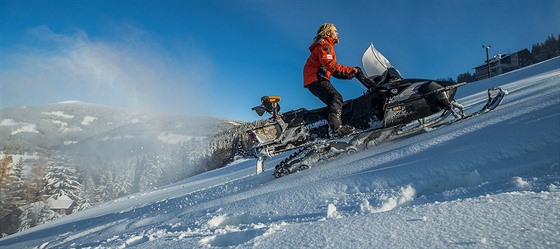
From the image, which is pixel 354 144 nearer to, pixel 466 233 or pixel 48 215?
pixel 466 233

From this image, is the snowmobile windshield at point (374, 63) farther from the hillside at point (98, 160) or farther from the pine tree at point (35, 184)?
the pine tree at point (35, 184)

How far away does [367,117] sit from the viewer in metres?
5.82

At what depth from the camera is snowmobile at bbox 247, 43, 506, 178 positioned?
5473 millimetres

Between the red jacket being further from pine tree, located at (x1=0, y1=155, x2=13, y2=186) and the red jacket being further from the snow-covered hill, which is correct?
the snow-covered hill

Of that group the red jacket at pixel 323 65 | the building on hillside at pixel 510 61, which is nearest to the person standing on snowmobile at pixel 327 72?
the red jacket at pixel 323 65

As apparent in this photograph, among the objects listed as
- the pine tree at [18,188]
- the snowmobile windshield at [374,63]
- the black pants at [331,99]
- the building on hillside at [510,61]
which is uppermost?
the building on hillside at [510,61]

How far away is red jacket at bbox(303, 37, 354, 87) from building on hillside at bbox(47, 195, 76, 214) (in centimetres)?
4080

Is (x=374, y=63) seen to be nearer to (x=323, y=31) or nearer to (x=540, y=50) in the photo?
(x=323, y=31)

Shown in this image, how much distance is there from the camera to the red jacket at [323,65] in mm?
5473

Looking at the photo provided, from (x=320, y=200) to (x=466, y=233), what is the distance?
5.24 ft

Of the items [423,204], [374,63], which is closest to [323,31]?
[374,63]

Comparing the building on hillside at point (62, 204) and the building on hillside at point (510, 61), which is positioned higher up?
the building on hillside at point (510, 61)

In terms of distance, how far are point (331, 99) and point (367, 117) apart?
79 centimetres

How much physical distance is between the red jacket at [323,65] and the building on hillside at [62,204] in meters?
40.8
